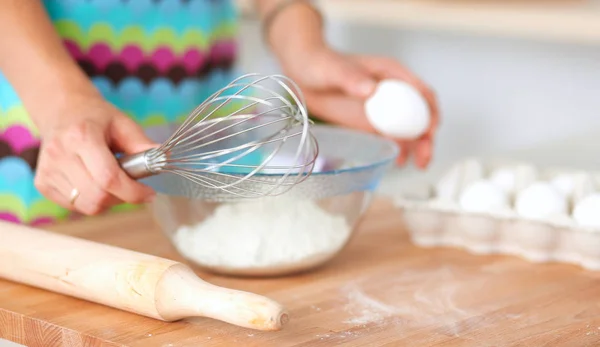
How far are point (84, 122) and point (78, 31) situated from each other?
0.26 meters

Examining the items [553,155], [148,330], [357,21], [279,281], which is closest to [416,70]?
[357,21]

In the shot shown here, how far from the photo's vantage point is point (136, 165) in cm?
68

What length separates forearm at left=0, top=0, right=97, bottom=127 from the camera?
29.3 inches

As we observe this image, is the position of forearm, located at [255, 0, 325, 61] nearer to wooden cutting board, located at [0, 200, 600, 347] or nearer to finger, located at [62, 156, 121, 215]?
wooden cutting board, located at [0, 200, 600, 347]

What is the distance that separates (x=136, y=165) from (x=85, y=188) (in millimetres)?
46

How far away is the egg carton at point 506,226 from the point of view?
2.68 ft

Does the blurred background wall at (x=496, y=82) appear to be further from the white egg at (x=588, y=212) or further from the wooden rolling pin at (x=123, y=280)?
the wooden rolling pin at (x=123, y=280)

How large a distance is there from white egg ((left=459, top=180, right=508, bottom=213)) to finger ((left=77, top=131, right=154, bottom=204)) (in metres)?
0.35

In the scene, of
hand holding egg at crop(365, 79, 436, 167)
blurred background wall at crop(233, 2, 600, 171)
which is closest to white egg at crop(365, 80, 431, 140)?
hand holding egg at crop(365, 79, 436, 167)

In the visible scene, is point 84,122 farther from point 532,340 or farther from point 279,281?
point 532,340

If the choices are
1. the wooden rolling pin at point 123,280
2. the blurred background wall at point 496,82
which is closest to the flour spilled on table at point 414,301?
the wooden rolling pin at point 123,280

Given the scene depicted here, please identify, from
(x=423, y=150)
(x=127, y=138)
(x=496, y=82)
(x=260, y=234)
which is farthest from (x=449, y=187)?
(x=496, y=82)

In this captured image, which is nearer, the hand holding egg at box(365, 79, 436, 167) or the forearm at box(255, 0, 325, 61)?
the hand holding egg at box(365, 79, 436, 167)

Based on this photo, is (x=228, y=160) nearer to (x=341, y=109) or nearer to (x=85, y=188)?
(x=85, y=188)
